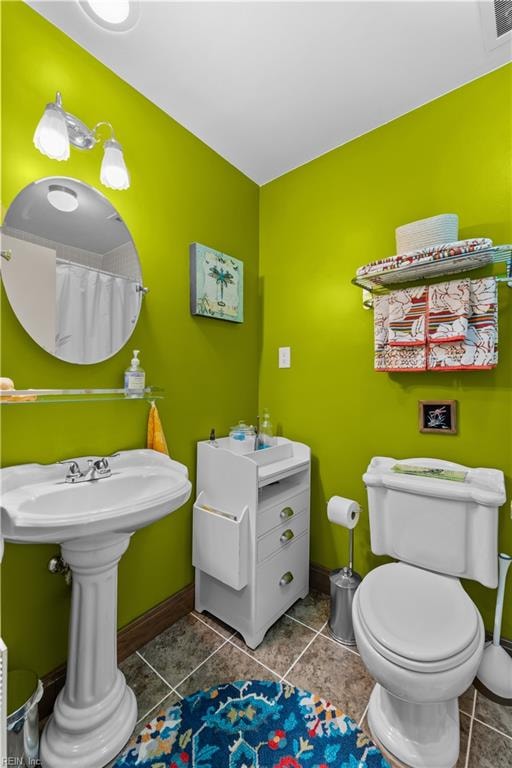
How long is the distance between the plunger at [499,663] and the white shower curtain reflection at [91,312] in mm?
1870

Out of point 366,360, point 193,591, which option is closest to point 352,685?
point 193,591

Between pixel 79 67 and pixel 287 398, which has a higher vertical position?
pixel 79 67

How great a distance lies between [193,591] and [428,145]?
8.59 feet

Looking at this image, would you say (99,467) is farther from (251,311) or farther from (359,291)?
(359,291)

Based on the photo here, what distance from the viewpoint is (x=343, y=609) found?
5.14 feet

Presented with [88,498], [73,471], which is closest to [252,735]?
[88,498]

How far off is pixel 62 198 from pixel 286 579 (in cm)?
203

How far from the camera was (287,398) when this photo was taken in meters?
2.10

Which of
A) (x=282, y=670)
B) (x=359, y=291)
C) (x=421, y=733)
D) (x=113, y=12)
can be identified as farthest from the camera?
(x=359, y=291)

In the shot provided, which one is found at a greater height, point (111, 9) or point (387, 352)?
point (111, 9)

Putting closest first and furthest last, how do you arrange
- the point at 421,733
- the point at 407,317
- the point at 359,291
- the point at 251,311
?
the point at 421,733 < the point at 407,317 < the point at 359,291 < the point at 251,311

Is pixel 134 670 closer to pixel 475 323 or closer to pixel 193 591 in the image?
pixel 193 591

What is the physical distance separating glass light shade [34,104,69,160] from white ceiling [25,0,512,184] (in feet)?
1.46

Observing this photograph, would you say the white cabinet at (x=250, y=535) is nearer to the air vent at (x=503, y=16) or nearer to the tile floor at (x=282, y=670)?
the tile floor at (x=282, y=670)
